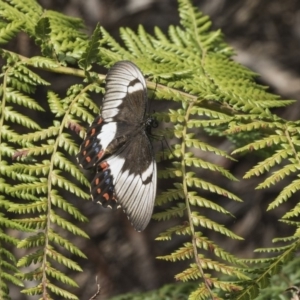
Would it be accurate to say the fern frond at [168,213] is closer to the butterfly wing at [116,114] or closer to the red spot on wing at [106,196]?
the red spot on wing at [106,196]

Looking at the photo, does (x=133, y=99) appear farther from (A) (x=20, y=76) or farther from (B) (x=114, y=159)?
(A) (x=20, y=76)

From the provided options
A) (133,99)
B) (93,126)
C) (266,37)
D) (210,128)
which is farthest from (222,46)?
(266,37)

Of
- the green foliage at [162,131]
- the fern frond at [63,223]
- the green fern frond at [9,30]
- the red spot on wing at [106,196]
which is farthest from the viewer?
the green fern frond at [9,30]

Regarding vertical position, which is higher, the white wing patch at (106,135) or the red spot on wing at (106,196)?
the white wing patch at (106,135)

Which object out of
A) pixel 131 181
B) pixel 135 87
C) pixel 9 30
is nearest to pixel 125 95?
pixel 135 87

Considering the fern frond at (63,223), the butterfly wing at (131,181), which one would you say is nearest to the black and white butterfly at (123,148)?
the butterfly wing at (131,181)

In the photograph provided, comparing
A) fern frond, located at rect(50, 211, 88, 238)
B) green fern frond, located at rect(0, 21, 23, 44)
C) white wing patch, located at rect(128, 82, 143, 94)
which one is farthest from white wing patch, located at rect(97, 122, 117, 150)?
green fern frond, located at rect(0, 21, 23, 44)

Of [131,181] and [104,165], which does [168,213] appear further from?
[104,165]
